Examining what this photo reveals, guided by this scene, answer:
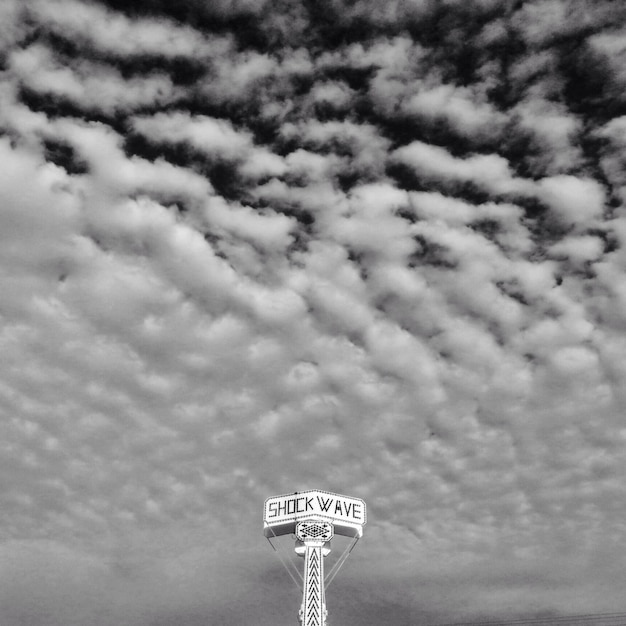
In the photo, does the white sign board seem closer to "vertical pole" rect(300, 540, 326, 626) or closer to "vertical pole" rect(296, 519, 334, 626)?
"vertical pole" rect(296, 519, 334, 626)

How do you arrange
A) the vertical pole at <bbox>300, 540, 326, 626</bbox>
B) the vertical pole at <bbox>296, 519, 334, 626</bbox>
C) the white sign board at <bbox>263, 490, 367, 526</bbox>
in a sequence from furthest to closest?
the white sign board at <bbox>263, 490, 367, 526</bbox> → the vertical pole at <bbox>296, 519, 334, 626</bbox> → the vertical pole at <bbox>300, 540, 326, 626</bbox>

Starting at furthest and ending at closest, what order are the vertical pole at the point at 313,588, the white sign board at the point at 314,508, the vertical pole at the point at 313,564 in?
the white sign board at the point at 314,508
the vertical pole at the point at 313,564
the vertical pole at the point at 313,588

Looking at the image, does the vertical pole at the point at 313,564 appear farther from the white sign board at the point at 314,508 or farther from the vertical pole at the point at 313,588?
the white sign board at the point at 314,508

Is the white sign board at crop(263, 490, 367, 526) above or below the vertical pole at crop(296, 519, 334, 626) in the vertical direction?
above

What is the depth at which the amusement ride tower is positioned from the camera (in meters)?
40.2

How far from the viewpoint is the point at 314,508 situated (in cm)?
4222

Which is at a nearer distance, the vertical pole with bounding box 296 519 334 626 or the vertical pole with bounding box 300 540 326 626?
the vertical pole with bounding box 300 540 326 626

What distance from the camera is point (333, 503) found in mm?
42969

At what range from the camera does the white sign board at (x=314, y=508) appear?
139 feet

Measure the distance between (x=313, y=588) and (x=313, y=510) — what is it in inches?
201

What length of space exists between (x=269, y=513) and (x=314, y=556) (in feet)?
15.3

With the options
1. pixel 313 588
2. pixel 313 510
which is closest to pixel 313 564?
pixel 313 588

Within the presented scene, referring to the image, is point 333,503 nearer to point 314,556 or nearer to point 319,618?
point 314,556

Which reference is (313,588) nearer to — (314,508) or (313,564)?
(313,564)
